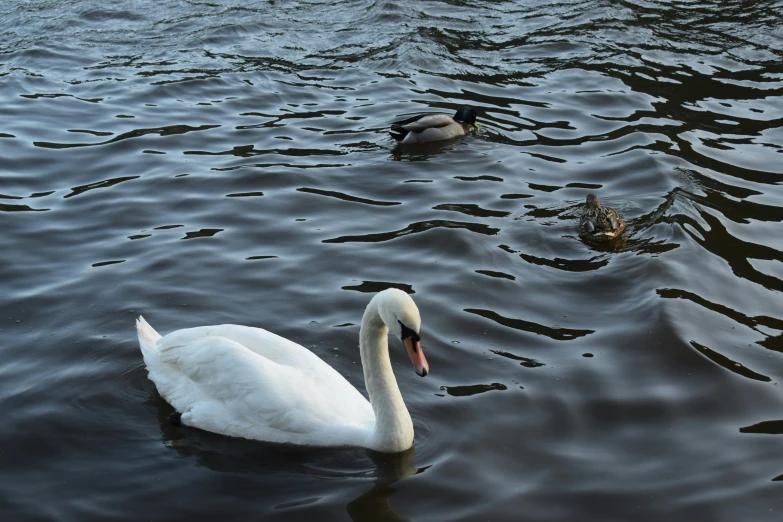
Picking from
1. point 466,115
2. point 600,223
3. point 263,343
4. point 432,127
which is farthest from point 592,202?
point 263,343

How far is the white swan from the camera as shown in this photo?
7.03 metres

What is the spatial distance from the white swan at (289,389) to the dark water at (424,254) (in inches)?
6.1

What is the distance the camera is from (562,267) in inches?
411

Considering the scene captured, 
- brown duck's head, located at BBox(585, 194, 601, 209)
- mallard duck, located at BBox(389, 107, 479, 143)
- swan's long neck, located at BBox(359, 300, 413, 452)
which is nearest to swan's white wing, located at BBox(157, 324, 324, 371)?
swan's long neck, located at BBox(359, 300, 413, 452)

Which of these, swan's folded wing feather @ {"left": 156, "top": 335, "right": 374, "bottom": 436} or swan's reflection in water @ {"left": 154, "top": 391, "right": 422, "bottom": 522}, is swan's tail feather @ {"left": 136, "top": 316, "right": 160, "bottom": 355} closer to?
swan's folded wing feather @ {"left": 156, "top": 335, "right": 374, "bottom": 436}

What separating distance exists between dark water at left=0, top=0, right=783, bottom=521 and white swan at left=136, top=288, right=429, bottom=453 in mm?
156

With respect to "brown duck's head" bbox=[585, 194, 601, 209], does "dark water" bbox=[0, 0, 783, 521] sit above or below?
below

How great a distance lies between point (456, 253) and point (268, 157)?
410 cm

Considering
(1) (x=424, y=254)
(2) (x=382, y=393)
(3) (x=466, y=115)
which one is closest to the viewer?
(2) (x=382, y=393)

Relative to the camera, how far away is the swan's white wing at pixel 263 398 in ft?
23.5

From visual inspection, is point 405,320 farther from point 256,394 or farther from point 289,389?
point 256,394

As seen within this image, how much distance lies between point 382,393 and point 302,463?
74cm

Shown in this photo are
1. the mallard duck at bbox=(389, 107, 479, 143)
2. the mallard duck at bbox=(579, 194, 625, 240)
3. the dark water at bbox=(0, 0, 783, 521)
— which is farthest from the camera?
the mallard duck at bbox=(389, 107, 479, 143)

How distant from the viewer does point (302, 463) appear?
23.3ft
